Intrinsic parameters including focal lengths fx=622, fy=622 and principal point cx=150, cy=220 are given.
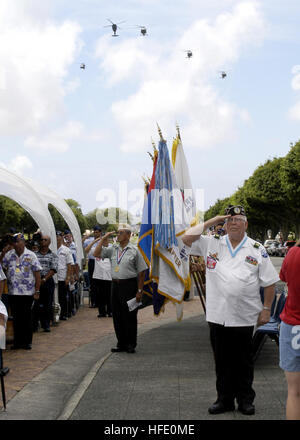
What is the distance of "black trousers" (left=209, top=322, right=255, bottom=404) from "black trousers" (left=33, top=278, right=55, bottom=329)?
6.21 metres

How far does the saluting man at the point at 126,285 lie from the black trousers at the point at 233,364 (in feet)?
10.9

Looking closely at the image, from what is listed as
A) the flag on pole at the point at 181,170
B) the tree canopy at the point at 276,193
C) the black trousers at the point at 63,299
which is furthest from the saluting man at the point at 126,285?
the tree canopy at the point at 276,193

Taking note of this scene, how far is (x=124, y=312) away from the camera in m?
9.18

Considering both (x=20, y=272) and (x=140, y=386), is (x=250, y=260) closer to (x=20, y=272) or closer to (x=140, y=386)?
(x=140, y=386)

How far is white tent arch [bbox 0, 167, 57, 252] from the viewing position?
12391mm

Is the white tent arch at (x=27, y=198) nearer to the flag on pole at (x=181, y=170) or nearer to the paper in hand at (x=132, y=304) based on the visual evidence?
the flag on pole at (x=181, y=170)

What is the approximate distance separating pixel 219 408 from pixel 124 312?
360 centimetres

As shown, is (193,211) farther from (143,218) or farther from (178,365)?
(178,365)

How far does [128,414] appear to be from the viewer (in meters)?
5.77

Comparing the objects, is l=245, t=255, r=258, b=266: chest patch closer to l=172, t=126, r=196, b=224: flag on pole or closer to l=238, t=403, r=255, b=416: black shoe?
l=238, t=403, r=255, b=416: black shoe

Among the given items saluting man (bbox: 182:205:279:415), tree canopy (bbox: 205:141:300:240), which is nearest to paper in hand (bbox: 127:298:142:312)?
saluting man (bbox: 182:205:279:415)

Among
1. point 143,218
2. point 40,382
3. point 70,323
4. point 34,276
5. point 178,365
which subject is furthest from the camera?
point 70,323
